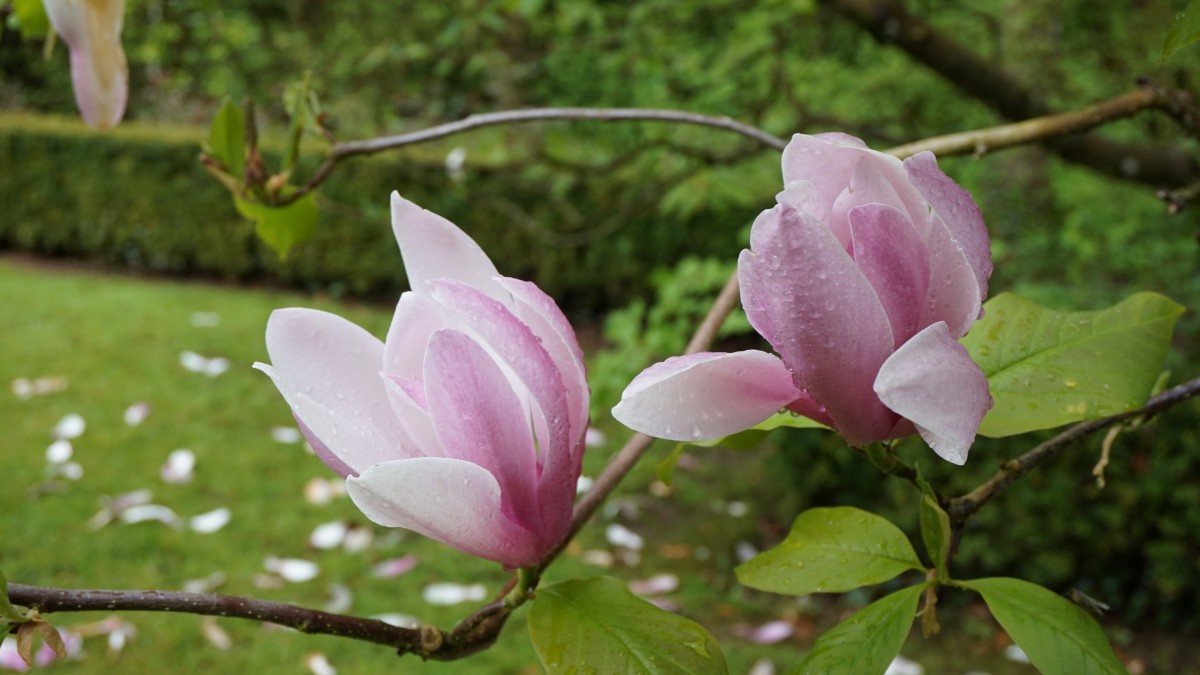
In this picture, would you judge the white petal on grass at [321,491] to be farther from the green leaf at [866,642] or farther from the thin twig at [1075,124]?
the green leaf at [866,642]

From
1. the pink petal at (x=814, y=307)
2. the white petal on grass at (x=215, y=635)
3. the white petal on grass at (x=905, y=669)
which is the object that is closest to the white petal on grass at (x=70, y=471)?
the white petal on grass at (x=215, y=635)

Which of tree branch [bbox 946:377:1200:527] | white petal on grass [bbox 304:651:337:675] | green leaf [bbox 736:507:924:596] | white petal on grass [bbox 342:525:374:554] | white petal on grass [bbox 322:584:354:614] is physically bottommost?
white petal on grass [bbox 342:525:374:554]

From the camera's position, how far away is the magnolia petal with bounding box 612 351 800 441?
34 cm

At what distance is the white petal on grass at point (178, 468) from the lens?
3.82m

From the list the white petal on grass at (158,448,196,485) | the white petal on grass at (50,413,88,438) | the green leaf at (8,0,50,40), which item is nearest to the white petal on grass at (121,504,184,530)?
the white petal on grass at (158,448,196,485)

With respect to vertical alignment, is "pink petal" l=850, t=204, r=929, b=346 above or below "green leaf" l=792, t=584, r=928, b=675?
above

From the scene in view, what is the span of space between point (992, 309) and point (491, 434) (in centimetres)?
25

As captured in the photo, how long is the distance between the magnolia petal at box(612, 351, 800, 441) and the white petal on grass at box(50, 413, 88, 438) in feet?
14.2

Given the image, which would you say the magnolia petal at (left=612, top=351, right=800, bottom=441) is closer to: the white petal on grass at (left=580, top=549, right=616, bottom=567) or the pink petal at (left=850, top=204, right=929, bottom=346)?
the pink petal at (left=850, top=204, right=929, bottom=346)

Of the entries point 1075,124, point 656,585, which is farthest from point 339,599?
point 1075,124

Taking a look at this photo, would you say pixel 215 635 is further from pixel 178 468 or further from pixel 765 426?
pixel 765 426

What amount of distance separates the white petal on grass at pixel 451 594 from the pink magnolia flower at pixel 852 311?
288 cm

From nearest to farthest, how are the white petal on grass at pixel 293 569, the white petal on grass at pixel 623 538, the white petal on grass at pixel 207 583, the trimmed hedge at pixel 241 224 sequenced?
the white petal on grass at pixel 207 583 < the white petal on grass at pixel 293 569 < the white petal on grass at pixel 623 538 < the trimmed hedge at pixel 241 224

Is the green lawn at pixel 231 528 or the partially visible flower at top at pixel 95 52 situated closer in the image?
the partially visible flower at top at pixel 95 52
